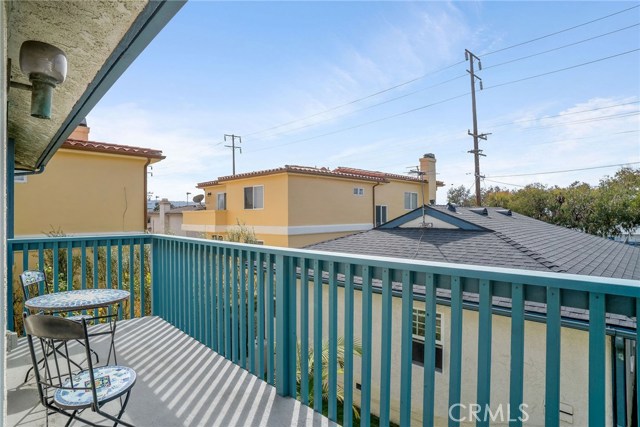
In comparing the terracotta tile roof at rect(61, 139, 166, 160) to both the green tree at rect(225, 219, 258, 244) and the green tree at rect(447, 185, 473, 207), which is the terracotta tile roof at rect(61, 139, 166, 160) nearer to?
the green tree at rect(225, 219, 258, 244)

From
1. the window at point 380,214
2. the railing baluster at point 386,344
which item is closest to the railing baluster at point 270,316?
the railing baluster at point 386,344

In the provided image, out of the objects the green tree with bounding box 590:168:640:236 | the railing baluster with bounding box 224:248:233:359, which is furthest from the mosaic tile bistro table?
the green tree with bounding box 590:168:640:236

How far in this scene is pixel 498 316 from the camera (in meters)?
4.63

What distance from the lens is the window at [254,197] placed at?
1616cm

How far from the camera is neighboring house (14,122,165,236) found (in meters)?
9.05

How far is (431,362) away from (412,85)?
2418 centimetres

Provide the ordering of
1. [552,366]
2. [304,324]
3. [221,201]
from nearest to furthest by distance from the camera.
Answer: [552,366]
[304,324]
[221,201]

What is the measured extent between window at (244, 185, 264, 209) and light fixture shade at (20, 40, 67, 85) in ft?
46.6

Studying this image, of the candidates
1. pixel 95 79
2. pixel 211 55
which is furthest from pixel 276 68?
pixel 95 79

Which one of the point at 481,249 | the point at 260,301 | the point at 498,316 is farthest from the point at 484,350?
the point at 481,249

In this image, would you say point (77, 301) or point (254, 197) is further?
point (254, 197)

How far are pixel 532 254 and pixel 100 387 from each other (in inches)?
297

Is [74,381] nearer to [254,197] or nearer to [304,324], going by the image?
[304,324]

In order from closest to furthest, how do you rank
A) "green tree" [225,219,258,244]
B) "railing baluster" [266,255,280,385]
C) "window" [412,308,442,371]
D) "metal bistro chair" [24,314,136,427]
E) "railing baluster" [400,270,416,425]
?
"metal bistro chair" [24,314,136,427], "railing baluster" [400,270,416,425], "railing baluster" [266,255,280,385], "window" [412,308,442,371], "green tree" [225,219,258,244]
